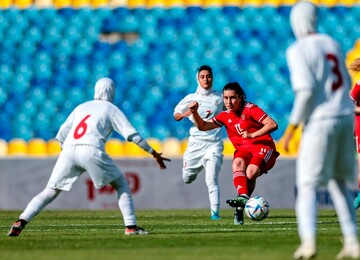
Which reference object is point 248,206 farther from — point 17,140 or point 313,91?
point 17,140

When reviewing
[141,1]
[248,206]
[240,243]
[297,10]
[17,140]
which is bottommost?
[240,243]

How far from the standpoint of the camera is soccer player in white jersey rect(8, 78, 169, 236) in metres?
9.99

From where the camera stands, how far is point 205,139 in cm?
1447

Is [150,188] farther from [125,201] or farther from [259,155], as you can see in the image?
[125,201]

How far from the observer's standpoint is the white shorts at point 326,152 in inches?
289

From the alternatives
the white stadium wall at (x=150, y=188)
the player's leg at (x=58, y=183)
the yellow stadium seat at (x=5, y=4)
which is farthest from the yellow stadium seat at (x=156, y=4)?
the player's leg at (x=58, y=183)

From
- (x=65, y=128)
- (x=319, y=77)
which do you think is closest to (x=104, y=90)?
(x=65, y=128)

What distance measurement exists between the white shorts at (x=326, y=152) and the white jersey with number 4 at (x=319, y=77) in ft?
0.28

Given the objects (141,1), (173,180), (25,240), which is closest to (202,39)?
→ (141,1)

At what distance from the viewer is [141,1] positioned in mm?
23672

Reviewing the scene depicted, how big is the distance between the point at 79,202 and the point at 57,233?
26.7ft

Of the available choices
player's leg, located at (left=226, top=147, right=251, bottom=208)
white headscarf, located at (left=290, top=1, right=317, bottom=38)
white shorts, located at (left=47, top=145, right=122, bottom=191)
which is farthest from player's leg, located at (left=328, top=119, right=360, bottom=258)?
player's leg, located at (left=226, top=147, right=251, bottom=208)

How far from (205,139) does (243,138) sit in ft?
6.74

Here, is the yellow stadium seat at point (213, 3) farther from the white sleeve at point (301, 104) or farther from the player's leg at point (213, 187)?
the white sleeve at point (301, 104)
